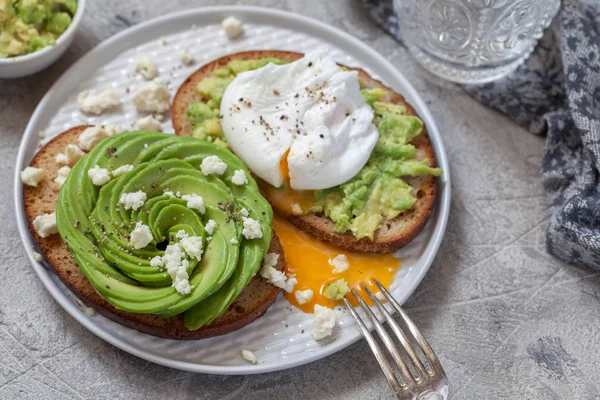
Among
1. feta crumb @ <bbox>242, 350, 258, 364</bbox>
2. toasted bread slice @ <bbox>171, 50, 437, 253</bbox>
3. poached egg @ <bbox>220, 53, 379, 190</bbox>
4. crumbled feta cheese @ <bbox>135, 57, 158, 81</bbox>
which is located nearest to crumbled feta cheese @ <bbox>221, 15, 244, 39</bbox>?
toasted bread slice @ <bbox>171, 50, 437, 253</bbox>

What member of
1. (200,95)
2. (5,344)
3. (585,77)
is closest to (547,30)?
(585,77)

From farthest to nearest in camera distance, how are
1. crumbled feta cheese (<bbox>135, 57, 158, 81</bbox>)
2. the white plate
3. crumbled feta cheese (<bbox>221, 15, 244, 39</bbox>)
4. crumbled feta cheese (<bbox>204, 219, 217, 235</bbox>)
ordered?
crumbled feta cheese (<bbox>221, 15, 244, 39</bbox>)
crumbled feta cheese (<bbox>135, 57, 158, 81</bbox>)
the white plate
crumbled feta cheese (<bbox>204, 219, 217, 235</bbox>)

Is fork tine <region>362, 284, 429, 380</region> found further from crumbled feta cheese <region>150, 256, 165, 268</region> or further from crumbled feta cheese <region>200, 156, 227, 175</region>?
crumbled feta cheese <region>150, 256, 165, 268</region>

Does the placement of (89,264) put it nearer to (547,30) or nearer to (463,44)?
(463,44)

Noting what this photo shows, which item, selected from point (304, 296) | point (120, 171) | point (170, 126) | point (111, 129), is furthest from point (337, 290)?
point (111, 129)

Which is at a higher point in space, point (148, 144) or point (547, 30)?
point (547, 30)

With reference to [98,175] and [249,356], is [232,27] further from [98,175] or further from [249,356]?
[249,356]

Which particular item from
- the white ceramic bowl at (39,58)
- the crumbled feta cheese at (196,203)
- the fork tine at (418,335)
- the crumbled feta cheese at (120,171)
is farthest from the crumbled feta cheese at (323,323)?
the white ceramic bowl at (39,58)
